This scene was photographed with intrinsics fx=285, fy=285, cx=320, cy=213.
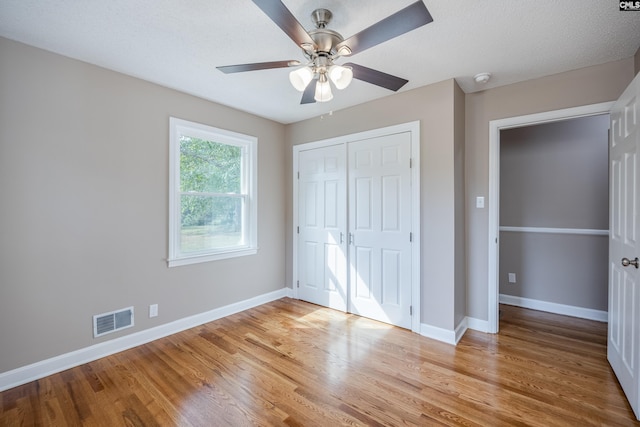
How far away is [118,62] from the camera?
7.84 ft

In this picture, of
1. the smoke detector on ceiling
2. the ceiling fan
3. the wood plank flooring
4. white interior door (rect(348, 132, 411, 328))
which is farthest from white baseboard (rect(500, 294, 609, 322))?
the ceiling fan

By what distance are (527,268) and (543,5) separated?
301cm

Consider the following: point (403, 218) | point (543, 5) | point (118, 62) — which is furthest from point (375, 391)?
point (118, 62)

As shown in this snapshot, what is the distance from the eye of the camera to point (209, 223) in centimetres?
331

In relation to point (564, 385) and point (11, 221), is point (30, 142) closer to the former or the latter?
point (11, 221)

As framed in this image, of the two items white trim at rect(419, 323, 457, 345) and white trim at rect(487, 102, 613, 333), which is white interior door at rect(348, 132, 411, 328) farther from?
white trim at rect(487, 102, 613, 333)

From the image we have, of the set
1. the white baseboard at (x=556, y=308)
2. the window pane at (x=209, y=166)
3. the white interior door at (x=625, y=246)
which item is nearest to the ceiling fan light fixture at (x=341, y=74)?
the white interior door at (x=625, y=246)

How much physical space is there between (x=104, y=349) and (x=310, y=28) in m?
3.10

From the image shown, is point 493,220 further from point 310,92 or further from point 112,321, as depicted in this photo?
point 112,321

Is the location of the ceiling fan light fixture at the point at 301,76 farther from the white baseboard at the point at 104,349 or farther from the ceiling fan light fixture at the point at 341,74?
the white baseboard at the point at 104,349

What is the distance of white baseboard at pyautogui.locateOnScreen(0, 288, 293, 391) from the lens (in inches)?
82.2

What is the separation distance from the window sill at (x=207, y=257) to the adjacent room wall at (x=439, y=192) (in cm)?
213

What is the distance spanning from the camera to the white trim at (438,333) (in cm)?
269

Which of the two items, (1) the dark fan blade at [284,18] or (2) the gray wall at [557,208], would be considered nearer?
(1) the dark fan blade at [284,18]
